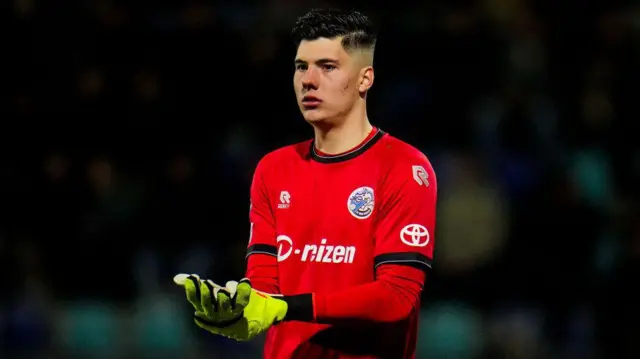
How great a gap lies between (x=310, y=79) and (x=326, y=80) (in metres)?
0.07

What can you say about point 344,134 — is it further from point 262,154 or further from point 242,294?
point 262,154

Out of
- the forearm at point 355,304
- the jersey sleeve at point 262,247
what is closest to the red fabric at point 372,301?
the forearm at point 355,304

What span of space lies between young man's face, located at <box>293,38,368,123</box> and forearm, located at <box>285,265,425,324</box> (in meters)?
0.78

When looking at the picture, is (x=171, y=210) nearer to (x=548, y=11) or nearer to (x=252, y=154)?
(x=252, y=154)

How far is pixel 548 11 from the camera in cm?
1020

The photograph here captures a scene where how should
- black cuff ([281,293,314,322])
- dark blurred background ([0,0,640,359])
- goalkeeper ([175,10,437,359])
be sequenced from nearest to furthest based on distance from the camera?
black cuff ([281,293,314,322]) → goalkeeper ([175,10,437,359]) → dark blurred background ([0,0,640,359])

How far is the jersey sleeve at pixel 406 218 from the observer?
445cm

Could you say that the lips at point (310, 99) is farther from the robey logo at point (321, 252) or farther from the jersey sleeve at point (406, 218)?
the robey logo at point (321, 252)

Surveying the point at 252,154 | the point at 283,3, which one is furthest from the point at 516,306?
the point at 283,3

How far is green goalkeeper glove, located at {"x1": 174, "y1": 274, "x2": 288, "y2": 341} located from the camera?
12.9 ft

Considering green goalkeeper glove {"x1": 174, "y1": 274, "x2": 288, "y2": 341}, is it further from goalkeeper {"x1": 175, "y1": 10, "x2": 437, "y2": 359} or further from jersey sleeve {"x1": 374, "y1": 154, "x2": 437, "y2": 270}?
jersey sleeve {"x1": 374, "y1": 154, "x2": 437, "y2": 270}

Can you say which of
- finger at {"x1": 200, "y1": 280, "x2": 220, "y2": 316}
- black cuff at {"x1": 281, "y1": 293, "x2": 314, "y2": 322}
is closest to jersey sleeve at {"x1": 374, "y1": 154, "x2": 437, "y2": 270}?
black cuff at {"x1": 281, "y1": 293, "x2": 314, "y2": 322}

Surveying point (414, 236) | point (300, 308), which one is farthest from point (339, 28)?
point (300, 308)

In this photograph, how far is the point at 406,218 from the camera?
450 cm
